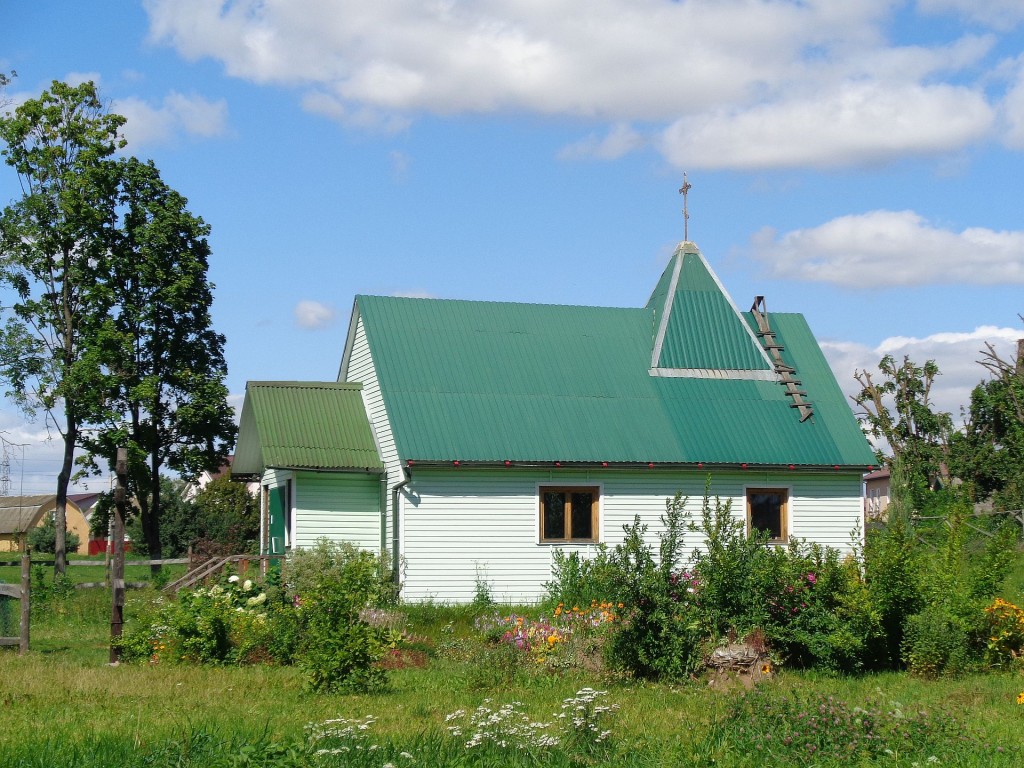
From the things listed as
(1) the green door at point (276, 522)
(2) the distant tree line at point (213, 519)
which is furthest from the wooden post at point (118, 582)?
(2) the distant tree line at point (213, 519)

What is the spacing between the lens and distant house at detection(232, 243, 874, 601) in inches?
932

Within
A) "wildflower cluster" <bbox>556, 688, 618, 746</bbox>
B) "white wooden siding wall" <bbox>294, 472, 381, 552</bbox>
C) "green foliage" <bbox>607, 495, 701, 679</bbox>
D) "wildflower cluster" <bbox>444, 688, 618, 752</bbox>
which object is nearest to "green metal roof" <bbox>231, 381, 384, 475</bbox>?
"white wooden siding wall" <bbox>294, 472, 381, 552</bbox>

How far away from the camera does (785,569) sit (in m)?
15.7

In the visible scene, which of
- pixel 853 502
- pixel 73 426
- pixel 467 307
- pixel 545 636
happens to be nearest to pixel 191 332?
pixel 73 426

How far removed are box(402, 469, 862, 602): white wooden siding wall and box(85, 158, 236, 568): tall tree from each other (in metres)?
14.5

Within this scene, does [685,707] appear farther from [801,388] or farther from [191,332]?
[191,332]

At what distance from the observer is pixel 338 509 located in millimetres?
24281

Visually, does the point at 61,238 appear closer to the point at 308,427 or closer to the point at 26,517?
the point at 308,427

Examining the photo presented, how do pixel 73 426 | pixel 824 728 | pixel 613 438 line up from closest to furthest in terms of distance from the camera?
1. pixel 824 728
2. pixel 613 438
3. pixel 73 426

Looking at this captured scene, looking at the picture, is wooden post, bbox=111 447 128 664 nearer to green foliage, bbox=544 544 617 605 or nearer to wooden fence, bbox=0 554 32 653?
wooden fence, bbox=0 554 32 653

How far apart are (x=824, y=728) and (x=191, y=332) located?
1156 inches

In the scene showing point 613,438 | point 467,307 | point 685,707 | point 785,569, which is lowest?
point 685,707

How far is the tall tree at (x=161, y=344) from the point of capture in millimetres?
35438

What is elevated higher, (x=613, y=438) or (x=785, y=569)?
(x=613, y=438)
